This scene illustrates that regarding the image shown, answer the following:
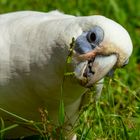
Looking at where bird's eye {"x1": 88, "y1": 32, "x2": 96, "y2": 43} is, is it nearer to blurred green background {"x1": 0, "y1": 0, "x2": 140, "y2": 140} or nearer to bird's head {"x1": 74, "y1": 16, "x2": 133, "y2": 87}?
bird's head {"x1": 74, "y1": 16, "x2": 133, "y2": 87}

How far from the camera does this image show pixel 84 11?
6.14 metres

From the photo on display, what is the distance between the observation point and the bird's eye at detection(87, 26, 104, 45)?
353 cm

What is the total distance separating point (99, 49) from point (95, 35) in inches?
2.8

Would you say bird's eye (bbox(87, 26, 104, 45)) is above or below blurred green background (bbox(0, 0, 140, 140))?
above

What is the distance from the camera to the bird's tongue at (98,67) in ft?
11.5

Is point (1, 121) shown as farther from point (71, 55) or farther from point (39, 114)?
point (71, 55)

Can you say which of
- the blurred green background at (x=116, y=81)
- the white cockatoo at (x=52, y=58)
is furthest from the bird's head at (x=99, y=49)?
the blurred green background at (x=116, y=81)

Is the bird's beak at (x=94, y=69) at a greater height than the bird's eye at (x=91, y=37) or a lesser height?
lesser

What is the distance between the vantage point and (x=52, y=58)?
3697 mm

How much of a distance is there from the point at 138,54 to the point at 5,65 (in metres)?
2.06

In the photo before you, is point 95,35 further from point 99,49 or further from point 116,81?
point 116,81

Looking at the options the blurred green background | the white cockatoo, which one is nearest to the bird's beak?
the white cockatoo

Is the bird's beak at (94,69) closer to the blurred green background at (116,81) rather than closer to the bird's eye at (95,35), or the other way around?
the bird's eye at (95,35)

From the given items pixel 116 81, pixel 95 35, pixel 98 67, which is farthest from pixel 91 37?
pixel 116 81
